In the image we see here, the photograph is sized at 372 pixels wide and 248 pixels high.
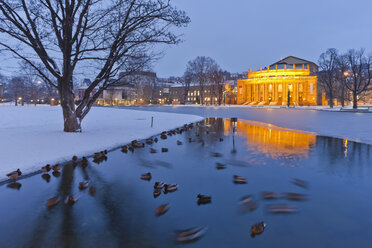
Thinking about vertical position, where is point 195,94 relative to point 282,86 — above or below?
below

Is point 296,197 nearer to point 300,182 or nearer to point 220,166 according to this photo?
point 300,182

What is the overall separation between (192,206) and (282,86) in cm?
10703

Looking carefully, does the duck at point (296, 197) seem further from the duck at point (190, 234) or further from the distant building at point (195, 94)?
the distant building at point (195, 94)

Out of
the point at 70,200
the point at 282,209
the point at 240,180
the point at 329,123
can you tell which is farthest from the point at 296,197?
the point at 329,123

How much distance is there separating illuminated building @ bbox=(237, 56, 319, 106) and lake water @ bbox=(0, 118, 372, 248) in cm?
9631

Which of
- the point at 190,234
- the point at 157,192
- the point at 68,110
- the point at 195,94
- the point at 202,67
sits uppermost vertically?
the point at 202,67

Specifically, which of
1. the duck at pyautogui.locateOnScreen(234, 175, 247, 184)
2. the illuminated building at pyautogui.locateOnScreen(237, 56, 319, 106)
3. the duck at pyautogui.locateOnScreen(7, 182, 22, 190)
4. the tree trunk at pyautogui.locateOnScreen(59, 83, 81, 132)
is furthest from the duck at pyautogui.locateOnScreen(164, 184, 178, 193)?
the illuminated building at pyautogui.locateOnScreen(237, 56, 319, 106)

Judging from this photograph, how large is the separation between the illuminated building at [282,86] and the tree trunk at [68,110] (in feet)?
305

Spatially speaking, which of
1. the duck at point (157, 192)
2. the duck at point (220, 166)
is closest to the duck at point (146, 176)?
the duck at point (157, 192)

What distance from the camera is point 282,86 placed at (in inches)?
4077

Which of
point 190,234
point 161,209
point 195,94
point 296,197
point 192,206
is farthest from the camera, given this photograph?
point 195,94

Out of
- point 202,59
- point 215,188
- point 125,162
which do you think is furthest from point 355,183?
point 202,59

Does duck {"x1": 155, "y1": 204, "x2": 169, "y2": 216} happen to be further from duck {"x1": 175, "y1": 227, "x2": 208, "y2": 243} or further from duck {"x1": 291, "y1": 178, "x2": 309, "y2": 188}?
duck {"x1": 291, "y1": 178, "x2": 309, "y2": 188}

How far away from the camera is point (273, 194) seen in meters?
5.88
